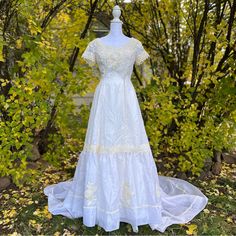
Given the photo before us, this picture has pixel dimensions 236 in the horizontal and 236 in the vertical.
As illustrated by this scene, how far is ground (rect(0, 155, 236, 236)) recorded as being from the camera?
6.09ft

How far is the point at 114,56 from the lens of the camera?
5.70ft

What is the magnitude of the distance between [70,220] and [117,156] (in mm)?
610

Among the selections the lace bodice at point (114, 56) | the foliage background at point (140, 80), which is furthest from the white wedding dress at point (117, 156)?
the foliage background at point (140, 80)

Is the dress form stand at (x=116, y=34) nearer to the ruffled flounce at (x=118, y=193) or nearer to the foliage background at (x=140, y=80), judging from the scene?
the foliage background at (x=140, y=80)

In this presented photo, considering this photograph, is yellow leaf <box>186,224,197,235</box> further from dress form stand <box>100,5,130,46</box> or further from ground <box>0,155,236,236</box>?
dress form stand <box>100,5,130,46</box>

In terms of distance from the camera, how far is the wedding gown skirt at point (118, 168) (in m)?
1.77

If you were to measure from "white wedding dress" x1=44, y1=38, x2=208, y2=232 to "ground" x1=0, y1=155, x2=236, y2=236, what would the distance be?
79 millimetres

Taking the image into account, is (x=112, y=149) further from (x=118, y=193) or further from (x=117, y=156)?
(x=118, y=193)

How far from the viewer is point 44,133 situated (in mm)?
2842

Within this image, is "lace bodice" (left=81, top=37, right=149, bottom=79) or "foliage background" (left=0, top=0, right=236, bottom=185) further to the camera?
"foliage background" (left=0, top=0, right=236, bottom=185)

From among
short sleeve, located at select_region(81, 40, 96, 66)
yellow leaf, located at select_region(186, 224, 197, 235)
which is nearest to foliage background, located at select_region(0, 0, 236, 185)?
short sleeve, located at select_region(81, 40, 96, 66)

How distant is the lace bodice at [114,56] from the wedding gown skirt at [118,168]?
0.05m

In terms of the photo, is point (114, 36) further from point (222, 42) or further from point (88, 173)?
point (222, 42)

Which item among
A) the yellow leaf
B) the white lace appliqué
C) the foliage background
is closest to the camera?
the white lace appliqué
